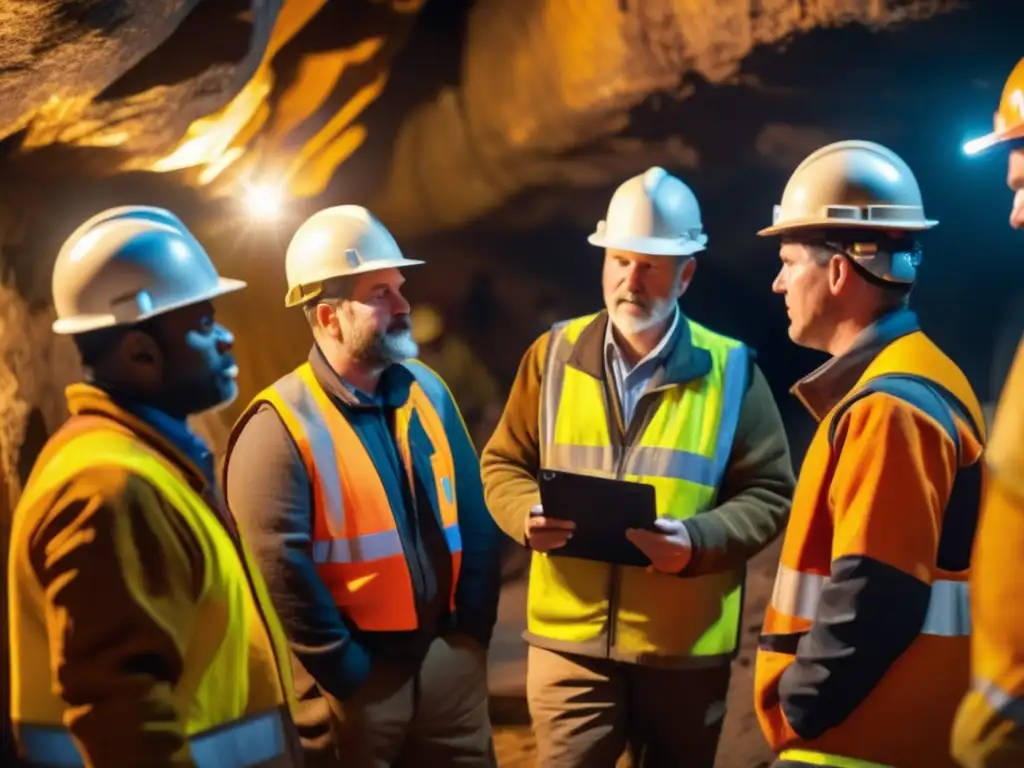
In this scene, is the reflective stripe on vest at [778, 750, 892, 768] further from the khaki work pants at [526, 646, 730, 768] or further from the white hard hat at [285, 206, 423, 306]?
the white hard hat at [285, 206, 423, 306]

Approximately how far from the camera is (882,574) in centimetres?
193

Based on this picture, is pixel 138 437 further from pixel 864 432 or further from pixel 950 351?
pixel 950 351

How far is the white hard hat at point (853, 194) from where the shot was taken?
2299 mm

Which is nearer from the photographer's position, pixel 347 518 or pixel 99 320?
pixel 99 320

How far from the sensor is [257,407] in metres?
2.65

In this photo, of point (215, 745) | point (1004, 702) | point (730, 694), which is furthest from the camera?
point (730, 694)

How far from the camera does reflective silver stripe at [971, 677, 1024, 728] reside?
4.83ft

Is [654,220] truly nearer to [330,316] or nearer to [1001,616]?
[330,316]

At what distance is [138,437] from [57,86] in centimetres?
126

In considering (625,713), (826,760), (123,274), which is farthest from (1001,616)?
(123,274)

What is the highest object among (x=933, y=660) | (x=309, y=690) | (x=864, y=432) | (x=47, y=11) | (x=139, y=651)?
(x=47, y=11)

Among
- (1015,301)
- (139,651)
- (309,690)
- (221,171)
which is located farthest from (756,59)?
(139,651)

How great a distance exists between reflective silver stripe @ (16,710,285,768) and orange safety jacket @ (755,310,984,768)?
1.05 metres

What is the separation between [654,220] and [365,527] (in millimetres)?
1144
